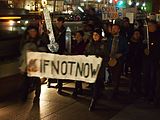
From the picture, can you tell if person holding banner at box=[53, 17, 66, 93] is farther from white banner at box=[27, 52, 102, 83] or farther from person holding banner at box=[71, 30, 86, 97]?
white banner at box=[27, 52, 102, 83]

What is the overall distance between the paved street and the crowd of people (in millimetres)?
248

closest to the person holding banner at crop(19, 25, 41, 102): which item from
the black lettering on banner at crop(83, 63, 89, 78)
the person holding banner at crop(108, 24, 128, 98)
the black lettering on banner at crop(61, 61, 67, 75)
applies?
the black lettering on banner at crop(61, 61, 67, 75)

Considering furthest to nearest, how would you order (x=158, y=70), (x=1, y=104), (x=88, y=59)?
1. (x=158, y=70)
2. (x=1, y=104)
3. (x=88, y=59)

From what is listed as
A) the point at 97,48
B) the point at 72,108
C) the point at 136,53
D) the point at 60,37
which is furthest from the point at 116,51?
the point at 72,108

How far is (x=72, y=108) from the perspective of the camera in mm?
8805

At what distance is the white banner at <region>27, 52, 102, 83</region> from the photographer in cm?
777

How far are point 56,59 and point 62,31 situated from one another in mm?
2497

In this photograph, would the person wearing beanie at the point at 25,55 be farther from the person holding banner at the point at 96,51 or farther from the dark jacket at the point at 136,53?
the dark jacket at the point at 136,53

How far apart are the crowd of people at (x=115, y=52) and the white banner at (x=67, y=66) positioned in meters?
0.54

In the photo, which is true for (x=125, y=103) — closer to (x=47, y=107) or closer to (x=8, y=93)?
(x=47, y=107)

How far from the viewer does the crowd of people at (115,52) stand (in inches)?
348

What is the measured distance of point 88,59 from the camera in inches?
306

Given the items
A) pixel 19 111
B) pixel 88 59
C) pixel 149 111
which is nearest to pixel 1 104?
pixel 19 111

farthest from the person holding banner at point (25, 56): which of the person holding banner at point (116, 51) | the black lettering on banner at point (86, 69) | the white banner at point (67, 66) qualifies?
the person holding banner at point (116, 51)
